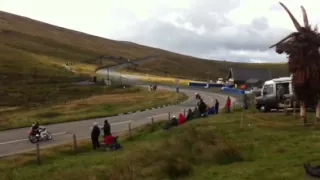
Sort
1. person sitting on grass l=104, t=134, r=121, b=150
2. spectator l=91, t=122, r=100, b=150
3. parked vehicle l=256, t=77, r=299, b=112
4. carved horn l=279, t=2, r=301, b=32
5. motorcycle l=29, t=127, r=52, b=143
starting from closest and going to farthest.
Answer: carved horn l=279, t=2, r=301, b=32 < person sitting on grass l=104, t=134, r=121, b=150 < spectator l=91, t=122, r=100, b=150 < motorcycle l=29, t=127, r=52, b=143 < parked vehicle l=256, t=77, r=299, b=112

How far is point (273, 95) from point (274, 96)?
0.15 meters

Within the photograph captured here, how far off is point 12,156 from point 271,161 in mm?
13299

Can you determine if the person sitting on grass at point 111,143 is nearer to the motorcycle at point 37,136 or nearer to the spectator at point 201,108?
the motorcycle at point 37,136

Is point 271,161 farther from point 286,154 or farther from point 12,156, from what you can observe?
point 12,156

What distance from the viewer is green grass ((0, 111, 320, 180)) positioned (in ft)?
38.6

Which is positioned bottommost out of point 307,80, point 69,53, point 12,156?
point 12,156

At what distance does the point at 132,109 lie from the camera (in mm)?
48438

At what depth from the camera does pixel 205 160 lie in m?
13.8

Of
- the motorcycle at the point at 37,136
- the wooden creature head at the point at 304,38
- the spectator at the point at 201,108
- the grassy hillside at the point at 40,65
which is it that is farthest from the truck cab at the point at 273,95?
the grassy hillside at the point at 40,65

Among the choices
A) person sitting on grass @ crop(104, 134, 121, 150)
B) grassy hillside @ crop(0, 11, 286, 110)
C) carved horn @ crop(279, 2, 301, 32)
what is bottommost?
person sitting on grass @ crop(104, 134, 121, 150)

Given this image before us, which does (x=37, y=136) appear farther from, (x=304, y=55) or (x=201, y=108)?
(x=304, y=55)

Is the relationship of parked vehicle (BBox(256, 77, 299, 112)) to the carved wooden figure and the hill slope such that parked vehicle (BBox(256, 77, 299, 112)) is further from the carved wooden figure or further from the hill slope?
the hill slope

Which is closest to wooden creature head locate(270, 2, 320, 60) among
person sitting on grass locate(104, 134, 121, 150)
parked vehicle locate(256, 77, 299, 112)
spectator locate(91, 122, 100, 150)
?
person sitting on grass locate(104, 134, 121, 150)

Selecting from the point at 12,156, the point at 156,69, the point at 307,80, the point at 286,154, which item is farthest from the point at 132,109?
the point at 156,69
